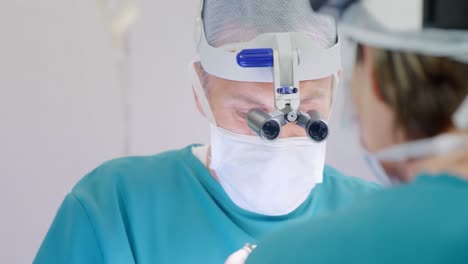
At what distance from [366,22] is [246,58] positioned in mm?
598

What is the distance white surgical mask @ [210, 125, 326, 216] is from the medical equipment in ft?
0.38

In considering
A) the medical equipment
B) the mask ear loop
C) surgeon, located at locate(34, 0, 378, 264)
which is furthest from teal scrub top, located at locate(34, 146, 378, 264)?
the medical equipment

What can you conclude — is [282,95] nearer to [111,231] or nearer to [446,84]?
[111,231]

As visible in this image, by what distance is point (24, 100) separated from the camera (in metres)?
2.12

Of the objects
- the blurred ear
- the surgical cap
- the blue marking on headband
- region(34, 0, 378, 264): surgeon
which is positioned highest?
the blurred ear

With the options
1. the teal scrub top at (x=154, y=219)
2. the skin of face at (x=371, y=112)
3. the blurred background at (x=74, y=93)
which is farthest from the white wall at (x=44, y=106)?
the skin of face at (x=371, y=112)

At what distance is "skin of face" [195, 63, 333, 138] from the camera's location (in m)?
1.31

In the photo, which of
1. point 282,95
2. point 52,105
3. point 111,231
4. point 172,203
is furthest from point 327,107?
point 52,105

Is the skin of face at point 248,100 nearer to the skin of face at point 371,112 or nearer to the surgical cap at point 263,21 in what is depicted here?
the surgical cap at point 263,21

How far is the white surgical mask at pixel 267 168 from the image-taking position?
1.32 metres

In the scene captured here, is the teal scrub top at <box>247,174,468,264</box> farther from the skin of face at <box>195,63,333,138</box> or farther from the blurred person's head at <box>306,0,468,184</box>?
the skin of face at <box>195,63,333,138</box>

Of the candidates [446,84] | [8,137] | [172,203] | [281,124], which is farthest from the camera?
[8,137]

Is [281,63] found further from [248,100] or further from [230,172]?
[230,172]

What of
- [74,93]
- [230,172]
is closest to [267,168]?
[230,172]
